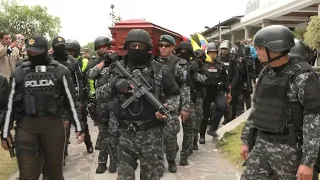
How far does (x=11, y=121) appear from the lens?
4055mm

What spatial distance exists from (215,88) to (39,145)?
13.9 feet

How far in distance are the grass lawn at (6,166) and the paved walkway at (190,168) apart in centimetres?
17

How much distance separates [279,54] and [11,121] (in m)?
2.78

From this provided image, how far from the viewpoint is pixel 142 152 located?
403 cm

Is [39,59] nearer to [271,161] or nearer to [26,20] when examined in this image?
[271,161]

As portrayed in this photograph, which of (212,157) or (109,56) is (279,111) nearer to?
(109,56)

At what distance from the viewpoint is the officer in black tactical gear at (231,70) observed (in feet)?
29.6

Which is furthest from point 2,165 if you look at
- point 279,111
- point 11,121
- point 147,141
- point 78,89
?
point 279,111

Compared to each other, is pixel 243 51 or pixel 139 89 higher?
pixel 243 51

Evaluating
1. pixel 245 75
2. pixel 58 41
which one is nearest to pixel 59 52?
pixel 58 41

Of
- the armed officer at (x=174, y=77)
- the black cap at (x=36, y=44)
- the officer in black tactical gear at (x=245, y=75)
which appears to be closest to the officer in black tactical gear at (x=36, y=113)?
the black cap at (x=36, y=44)

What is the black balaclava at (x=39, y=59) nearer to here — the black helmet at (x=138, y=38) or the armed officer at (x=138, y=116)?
the armed officer at (x=138, y=116)

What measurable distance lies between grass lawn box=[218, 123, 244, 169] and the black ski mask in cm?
311

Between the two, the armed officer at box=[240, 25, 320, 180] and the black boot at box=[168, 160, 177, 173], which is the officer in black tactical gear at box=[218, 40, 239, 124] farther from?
the armed officer at box=[240, 25, 320, 180]
